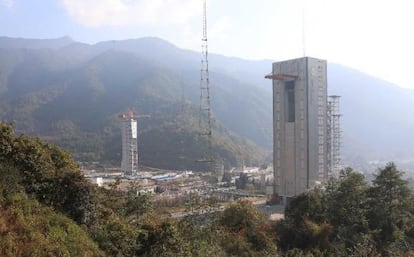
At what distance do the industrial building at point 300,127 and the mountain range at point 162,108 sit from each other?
27784 millimetres

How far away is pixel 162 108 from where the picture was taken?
268ft

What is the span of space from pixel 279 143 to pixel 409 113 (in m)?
115

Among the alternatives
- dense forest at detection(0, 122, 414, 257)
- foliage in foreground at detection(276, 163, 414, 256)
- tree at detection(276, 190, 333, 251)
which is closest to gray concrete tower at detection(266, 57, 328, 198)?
dense forest at detection(0, 122, 414, 257)

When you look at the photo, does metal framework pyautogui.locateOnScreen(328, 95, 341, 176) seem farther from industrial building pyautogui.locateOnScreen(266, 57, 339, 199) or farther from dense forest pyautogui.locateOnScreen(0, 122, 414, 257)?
dense forest pyautogui.locateOnScreen(0, 122, 414, 257)

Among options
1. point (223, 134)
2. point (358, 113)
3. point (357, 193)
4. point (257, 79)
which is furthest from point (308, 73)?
point (257, 79)

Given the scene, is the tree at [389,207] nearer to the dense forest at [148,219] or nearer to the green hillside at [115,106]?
the dense forest at [148,219]

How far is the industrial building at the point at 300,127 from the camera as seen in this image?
29906mm

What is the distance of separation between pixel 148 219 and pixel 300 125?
22.0 metres

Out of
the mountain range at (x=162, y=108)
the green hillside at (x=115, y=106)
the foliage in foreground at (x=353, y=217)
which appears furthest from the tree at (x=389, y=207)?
the mountain range at (x=162, y=108)

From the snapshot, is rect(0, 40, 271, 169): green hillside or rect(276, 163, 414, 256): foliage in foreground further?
rect(0, 40, 271, 169): green hillside

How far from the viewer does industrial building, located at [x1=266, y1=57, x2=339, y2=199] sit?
29.9m

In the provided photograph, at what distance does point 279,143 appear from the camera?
3180cm

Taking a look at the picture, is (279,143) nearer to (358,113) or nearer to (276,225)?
(276,225)

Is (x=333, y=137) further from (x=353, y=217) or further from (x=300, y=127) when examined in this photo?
(x=353, y=217)
